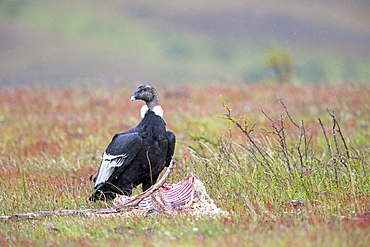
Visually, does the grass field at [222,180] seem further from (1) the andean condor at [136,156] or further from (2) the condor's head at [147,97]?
(2) the condor's head at [147,97]

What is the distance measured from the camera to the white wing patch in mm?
6914

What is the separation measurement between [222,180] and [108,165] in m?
1.54

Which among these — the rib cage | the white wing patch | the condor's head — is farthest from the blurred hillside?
the rib cage

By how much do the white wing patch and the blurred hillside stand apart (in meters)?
86.5

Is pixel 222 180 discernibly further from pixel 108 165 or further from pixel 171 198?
pixel 108 165

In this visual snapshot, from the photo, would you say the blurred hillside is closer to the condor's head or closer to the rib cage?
the condor's head

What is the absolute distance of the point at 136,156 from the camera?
6.90m

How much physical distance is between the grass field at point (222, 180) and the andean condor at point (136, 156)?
347 millimetres

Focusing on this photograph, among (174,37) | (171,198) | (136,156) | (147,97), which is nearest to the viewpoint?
(171,198)

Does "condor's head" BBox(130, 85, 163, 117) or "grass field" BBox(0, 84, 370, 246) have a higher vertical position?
"condor's head" BBox(130, 85, 163, 117)

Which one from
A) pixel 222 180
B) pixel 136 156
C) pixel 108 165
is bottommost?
pixel 222 180

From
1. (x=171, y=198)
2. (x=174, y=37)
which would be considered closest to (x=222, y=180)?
(x=171, y=198)

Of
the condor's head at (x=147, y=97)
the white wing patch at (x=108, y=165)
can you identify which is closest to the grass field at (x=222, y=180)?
→ the white wing patch at (x=108, y=165)

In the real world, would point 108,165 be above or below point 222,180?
above
